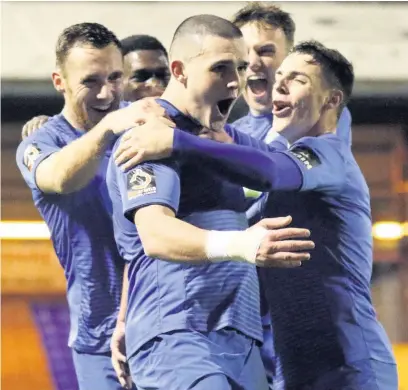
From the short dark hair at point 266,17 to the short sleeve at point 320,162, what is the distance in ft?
1.95

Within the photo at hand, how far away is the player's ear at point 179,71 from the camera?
83.8 inches

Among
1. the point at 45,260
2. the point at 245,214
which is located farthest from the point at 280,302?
the point at 45,260

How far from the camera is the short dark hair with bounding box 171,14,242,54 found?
2152 mm

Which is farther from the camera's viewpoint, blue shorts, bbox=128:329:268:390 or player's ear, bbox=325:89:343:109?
player's ear, bbox=325:89:343:109

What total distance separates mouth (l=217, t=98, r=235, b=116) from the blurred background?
639 mm

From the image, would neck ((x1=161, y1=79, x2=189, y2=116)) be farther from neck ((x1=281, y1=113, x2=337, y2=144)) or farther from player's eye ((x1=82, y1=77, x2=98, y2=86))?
player's eye ((x1=82, y1=77, x2=98, y2=86))

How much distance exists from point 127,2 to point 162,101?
91 cm

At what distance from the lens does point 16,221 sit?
290 cm

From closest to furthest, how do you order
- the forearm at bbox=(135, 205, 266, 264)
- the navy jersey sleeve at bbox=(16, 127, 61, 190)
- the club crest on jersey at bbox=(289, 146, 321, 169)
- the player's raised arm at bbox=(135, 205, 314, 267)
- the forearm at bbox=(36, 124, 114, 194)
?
the player's raised arm at bbox=(135, 205, 314, 267) < the forearm at bbox=(135, 205, 266, 264) < the club crest on jersey at bbox=(289, 146, 321, 169) < the forearm at bbox=(36, 124, 114, 194) < the navy jersey sleeve at bbox=(16, 127, 61, 190)

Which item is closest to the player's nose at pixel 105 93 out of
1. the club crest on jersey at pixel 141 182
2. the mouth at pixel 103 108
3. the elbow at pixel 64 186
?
the mouth at pixel 103 108

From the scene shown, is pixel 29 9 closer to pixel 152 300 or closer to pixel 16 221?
pixel 16 221

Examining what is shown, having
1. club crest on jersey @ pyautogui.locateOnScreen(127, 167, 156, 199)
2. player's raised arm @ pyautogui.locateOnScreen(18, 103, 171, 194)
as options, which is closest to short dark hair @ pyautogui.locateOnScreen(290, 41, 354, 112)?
player's raised arm @ pyautogui.locateOnScreen(18, 103, 171, 194)

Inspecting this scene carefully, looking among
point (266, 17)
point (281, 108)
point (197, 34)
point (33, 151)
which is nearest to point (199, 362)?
point (197, 34)

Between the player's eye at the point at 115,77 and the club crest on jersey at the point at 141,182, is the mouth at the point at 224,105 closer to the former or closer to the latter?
the club crest on jersey at the point at 141,182
